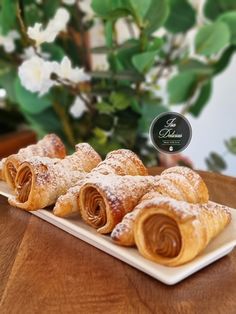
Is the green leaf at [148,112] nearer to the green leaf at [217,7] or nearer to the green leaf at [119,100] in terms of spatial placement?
the green leaf at [119,100]

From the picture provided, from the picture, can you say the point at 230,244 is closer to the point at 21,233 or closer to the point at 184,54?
the point at 21,233

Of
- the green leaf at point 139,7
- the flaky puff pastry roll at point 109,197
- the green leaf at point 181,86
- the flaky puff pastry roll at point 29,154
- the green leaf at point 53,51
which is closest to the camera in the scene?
the flaky puff pastry roll at point 109,197

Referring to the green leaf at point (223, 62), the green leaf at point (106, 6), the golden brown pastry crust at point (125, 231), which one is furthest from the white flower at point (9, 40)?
the golden brown pastry crust at point (125, 231)

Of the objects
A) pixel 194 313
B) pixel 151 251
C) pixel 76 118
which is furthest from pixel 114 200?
pixel 76 118

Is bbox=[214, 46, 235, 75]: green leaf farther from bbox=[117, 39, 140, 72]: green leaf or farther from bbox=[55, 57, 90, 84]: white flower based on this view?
bbox=[55, 57, 90, 84]: white flower

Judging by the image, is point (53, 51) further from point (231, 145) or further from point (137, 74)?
point (231, 145)

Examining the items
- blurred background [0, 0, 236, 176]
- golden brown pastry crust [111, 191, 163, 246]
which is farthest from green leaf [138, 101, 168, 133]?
golden brown pastry crust [111, 191, 163, 246]
